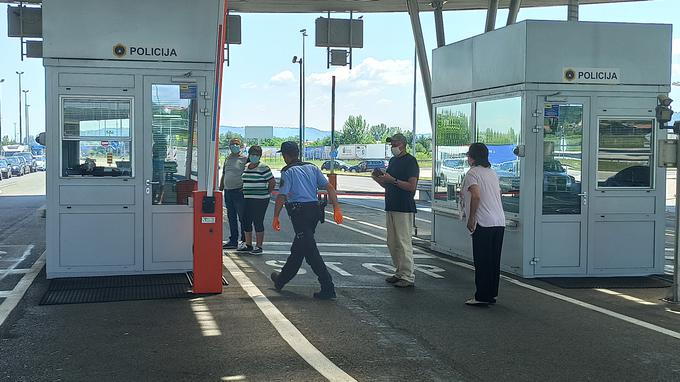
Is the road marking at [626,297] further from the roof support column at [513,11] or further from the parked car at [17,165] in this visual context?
the parked car at [17,165]

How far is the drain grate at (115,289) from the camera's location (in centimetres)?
867

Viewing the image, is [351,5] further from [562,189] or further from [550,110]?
[562,189]

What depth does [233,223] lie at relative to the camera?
44.7ft

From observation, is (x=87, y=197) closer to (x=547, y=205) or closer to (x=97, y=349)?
(x=97, y=349)

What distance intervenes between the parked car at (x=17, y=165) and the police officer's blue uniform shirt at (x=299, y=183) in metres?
56.4

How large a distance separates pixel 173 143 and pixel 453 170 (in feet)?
16.7

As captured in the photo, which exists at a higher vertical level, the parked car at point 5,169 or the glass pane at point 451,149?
the glass pane at point 451,149

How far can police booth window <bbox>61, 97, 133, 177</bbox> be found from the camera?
9781 mm

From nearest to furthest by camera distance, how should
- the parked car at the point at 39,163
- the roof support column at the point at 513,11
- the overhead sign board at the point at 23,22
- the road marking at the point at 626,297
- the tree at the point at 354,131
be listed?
the road marking at the point at 626,297, the roof support column at the point at 513,11, the overhead sign board at the point at 23,22, the parked car at the point at 39,163, the tree at the point at 354,131

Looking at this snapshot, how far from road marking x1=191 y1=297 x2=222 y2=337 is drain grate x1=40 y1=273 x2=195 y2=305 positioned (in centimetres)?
44

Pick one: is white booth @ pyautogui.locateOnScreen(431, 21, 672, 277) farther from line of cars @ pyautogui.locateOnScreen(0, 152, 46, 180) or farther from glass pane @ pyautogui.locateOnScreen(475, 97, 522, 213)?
line of cars @ pyautogui.locateOnScreen(0, 152, 46, 180)

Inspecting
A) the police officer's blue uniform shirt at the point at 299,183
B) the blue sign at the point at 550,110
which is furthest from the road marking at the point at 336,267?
the blue sign at the point at 550,110

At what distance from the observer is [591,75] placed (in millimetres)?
10836

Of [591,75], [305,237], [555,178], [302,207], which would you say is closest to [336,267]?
[305,237]
